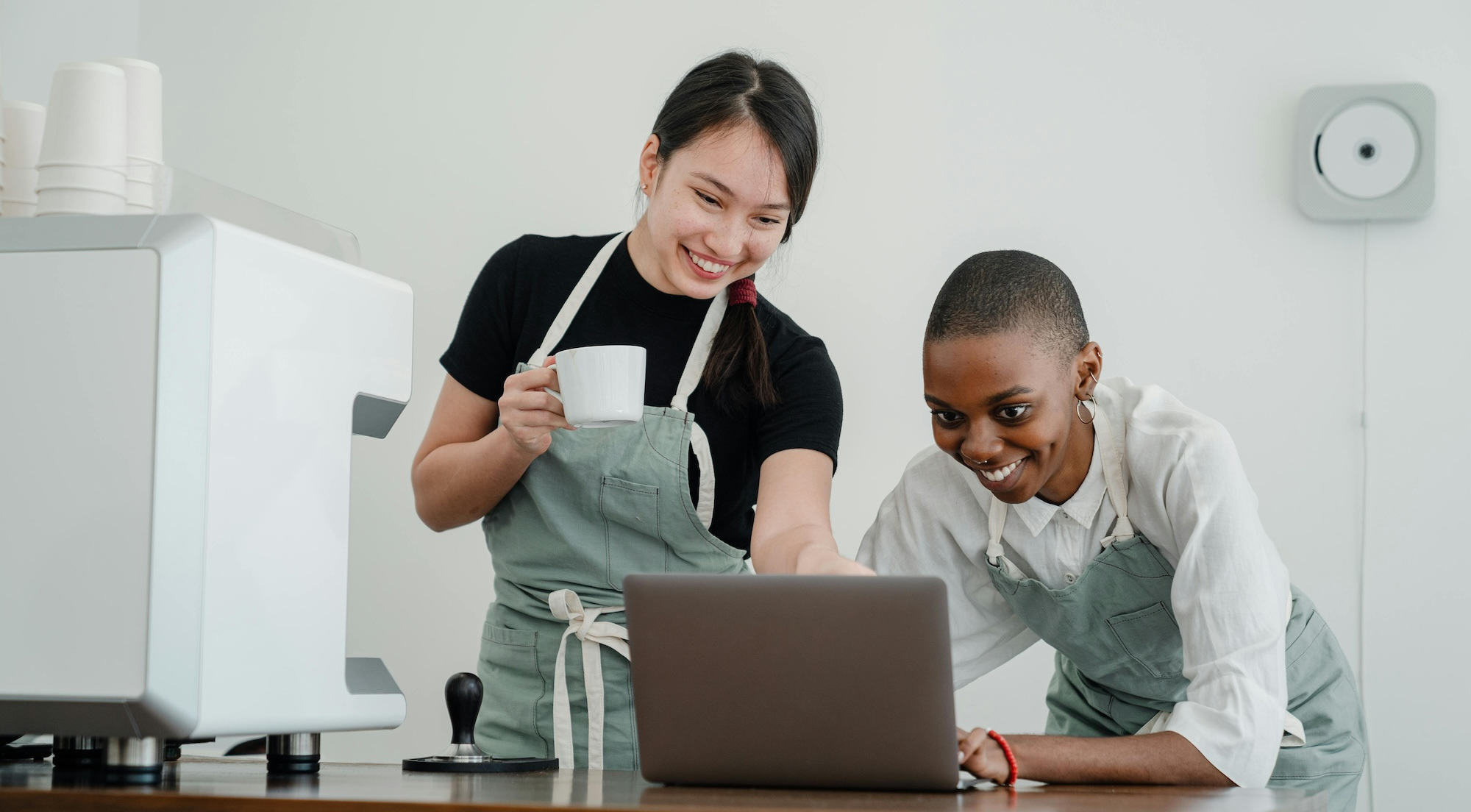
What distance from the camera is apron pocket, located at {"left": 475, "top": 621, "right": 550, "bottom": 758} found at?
1.41 m

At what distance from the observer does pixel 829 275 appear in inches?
94.3

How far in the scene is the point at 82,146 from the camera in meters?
0.87

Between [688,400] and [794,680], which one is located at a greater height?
[688,400]

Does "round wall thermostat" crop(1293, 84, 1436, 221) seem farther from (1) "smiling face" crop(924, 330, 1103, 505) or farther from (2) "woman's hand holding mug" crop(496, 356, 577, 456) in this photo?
(2) "woman's hand holding mug" crop(496, 356, 577, 456)

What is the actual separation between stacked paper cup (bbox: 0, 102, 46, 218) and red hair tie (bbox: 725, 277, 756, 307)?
74cm

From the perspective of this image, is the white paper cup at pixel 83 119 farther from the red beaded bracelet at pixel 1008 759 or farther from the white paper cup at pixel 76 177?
the red beaded bracelet at pixel 1008 759

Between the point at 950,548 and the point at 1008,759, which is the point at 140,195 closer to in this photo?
the point at 1008,759

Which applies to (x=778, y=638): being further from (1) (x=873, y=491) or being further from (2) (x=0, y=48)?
(2) (x=0, y=48)

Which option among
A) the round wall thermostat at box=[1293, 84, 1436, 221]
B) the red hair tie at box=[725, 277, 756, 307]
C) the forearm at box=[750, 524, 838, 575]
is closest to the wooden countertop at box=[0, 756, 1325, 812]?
the forearm at box=[750, 524, 838, 575]

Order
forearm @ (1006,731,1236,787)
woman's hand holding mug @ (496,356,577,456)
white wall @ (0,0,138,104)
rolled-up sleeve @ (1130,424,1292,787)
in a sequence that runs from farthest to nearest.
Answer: white wall @ (0,0,138,104) < woman's hand holding mug @ (496,356,577,456) < rolled-up sleeve @ (1130,424,1292,787) < forearm @ (1006,731,1236,787)

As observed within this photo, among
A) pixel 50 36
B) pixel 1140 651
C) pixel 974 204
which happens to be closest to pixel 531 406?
pixel 1140 651

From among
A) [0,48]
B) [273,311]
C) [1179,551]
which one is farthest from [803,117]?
[0,48]

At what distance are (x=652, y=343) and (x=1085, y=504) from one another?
1.74ft

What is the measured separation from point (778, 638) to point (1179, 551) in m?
0.66
